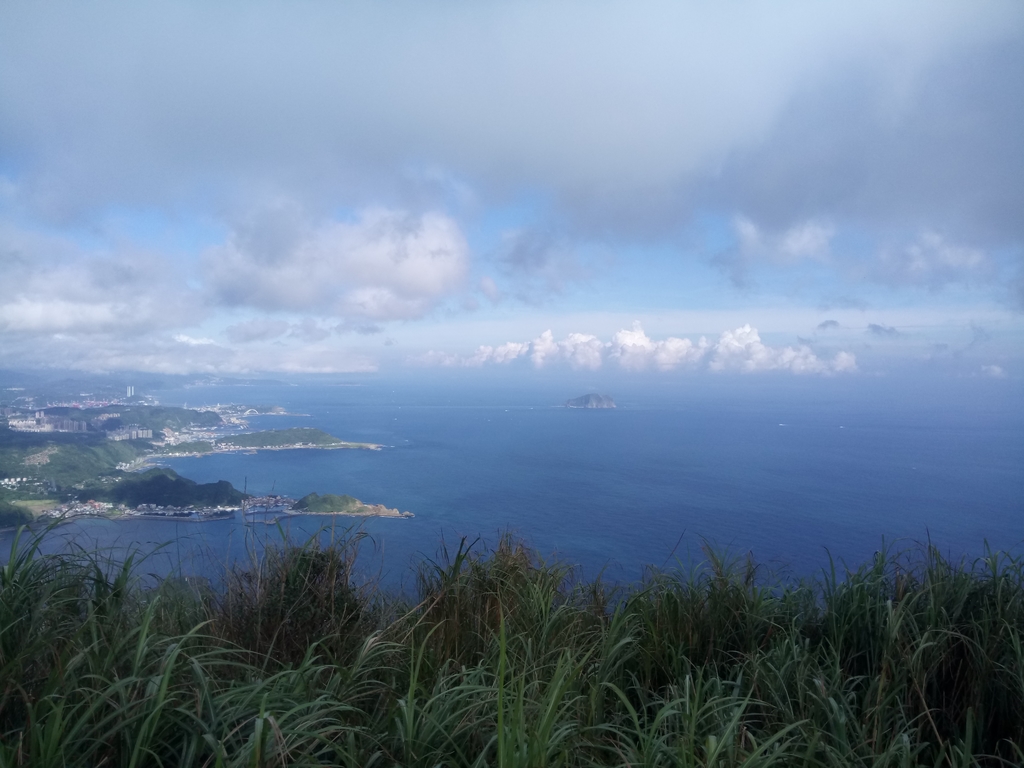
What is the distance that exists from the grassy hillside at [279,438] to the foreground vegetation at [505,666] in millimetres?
11898

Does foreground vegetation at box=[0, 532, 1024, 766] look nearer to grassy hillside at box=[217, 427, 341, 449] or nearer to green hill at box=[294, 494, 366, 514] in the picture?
green hill at box=[294, 494, 366, 514]

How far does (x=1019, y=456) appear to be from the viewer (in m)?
15.8

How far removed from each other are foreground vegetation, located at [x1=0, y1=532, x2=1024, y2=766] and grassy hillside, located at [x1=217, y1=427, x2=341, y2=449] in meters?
11.9

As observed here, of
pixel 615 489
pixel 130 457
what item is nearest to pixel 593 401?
pixel 615 489

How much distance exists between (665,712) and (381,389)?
3677cm

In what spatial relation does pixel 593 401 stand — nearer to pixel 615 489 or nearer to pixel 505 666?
pixel 615 489

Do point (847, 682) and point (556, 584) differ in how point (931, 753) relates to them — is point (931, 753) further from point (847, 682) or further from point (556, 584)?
point (556, 584)

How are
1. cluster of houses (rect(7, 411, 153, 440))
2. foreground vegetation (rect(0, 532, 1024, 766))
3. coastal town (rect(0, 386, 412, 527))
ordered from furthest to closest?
1. cluster of houses (rect(7, 411, 153, 440))
2. coastal town (rect(0, 386, 412, 527))
3. foreground vegetation (rect(0, 532, 1024, 766))

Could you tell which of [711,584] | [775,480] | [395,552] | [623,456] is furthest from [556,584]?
[623,456]

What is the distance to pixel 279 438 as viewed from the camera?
49.7ft

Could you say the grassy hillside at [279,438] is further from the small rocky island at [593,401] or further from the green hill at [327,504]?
the small rocky island at [593,401]

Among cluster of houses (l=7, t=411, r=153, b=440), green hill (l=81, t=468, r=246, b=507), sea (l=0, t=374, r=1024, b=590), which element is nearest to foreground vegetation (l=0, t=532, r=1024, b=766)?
sea (l=0, t=374, r=1024, b=590)

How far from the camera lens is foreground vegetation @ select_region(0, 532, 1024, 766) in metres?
1.88

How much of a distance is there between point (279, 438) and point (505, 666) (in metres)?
13.9
